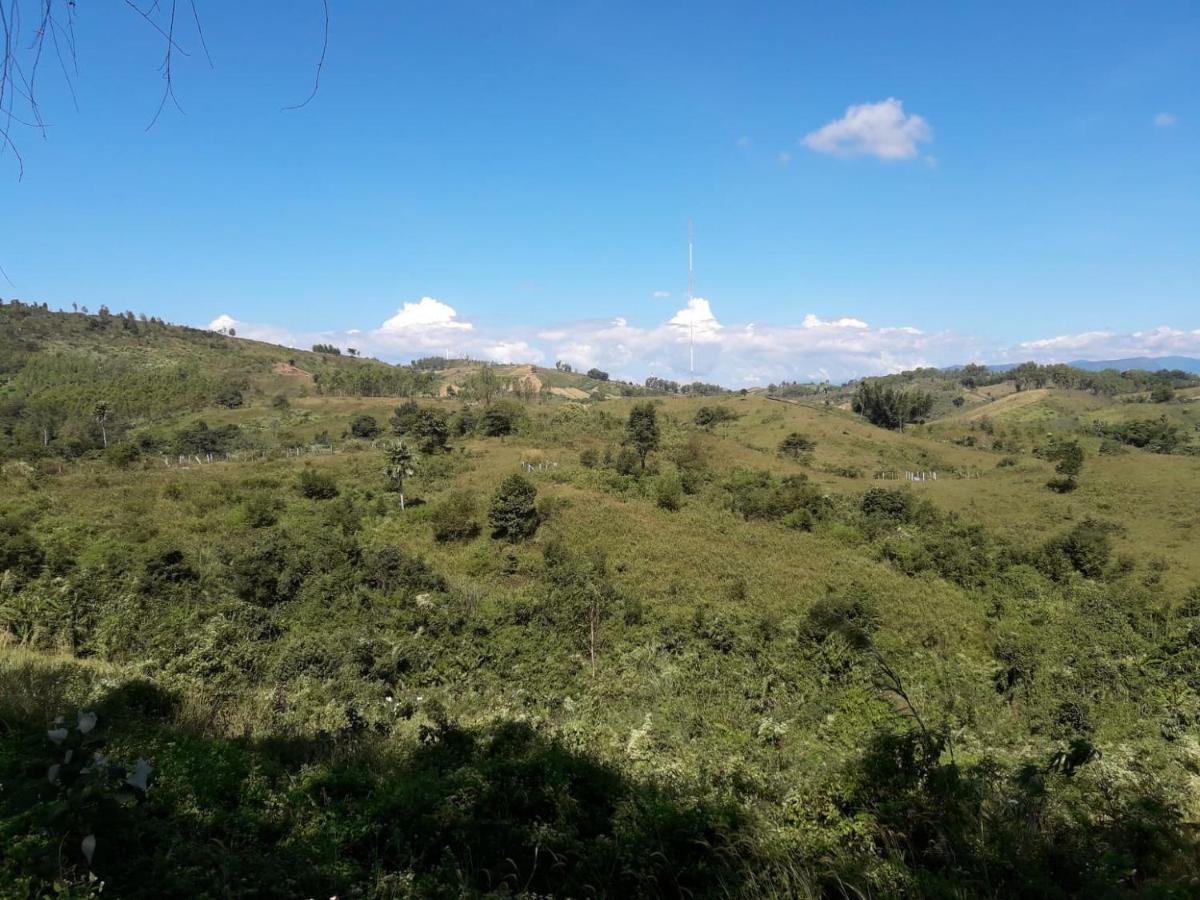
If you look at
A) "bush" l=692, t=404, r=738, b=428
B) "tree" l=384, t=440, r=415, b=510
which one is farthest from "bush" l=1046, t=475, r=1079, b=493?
"tree" l=384, t=440, r=415, b=510

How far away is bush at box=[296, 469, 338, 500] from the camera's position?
36406mm

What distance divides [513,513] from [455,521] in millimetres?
3144

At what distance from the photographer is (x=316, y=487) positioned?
36.4 meters

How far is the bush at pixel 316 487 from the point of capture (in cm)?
3641

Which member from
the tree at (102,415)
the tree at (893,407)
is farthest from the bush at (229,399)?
the tree at (893,407)

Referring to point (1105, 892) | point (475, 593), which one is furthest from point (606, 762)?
point (475, 593)

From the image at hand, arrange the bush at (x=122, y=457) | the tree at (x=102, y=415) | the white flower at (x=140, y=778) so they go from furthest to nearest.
Result: the tree at (x=102, y=415) → the bush at (x=122, y=457) → the white flower at (x=140, y=778)

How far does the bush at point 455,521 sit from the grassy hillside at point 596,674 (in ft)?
0.75

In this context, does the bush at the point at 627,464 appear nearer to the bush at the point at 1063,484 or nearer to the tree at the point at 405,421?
the tree at the point at 405,421

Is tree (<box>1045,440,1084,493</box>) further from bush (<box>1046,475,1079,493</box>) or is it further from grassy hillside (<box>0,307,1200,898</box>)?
grassy hillside (<box>0,307,1200,898</box>)

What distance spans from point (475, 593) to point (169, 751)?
1814cm

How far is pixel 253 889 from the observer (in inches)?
138

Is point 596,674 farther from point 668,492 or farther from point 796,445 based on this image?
point 796,445

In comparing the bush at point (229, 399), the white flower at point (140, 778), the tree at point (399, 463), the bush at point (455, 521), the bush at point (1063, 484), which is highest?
the bush at point (229, 399)
